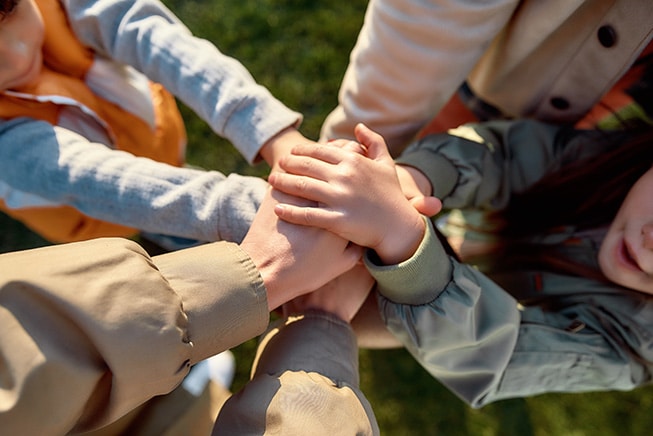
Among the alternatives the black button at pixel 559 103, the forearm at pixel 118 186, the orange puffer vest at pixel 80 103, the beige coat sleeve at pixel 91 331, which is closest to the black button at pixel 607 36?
the black button at pixel 559 103

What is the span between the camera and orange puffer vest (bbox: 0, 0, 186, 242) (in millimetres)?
1001

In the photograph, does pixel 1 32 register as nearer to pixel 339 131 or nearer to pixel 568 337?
pixel 339 131

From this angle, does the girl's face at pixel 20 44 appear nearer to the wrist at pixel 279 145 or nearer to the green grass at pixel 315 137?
the wrist at pixel 279 145

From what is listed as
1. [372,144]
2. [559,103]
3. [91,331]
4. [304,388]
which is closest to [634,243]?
[559,103]

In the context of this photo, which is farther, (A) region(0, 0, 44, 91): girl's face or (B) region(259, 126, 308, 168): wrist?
(B) region(259, 126, 308, 168): wrist

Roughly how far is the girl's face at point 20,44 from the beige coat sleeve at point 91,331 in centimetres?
45

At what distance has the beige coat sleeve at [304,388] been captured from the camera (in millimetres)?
742

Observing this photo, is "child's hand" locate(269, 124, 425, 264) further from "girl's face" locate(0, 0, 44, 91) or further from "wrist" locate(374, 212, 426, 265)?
"girl's face" locate(0, 0, 44, 91)

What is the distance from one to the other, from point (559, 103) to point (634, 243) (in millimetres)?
358

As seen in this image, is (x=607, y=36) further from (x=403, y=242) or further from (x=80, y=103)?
(x=80, y=103)

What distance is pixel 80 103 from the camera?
106cm

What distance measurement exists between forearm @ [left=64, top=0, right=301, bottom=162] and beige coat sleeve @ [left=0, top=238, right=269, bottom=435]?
420 mm

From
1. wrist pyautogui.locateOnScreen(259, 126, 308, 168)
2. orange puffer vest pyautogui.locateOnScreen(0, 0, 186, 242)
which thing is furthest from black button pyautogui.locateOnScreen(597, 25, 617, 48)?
orange puffer vest pyautogui.locateOnScreen(0, 0, 186, 242)

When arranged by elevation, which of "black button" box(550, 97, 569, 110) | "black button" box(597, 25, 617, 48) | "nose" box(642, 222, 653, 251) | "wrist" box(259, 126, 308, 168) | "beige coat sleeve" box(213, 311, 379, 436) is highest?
"black button" box(597, 25, 617, 48)
